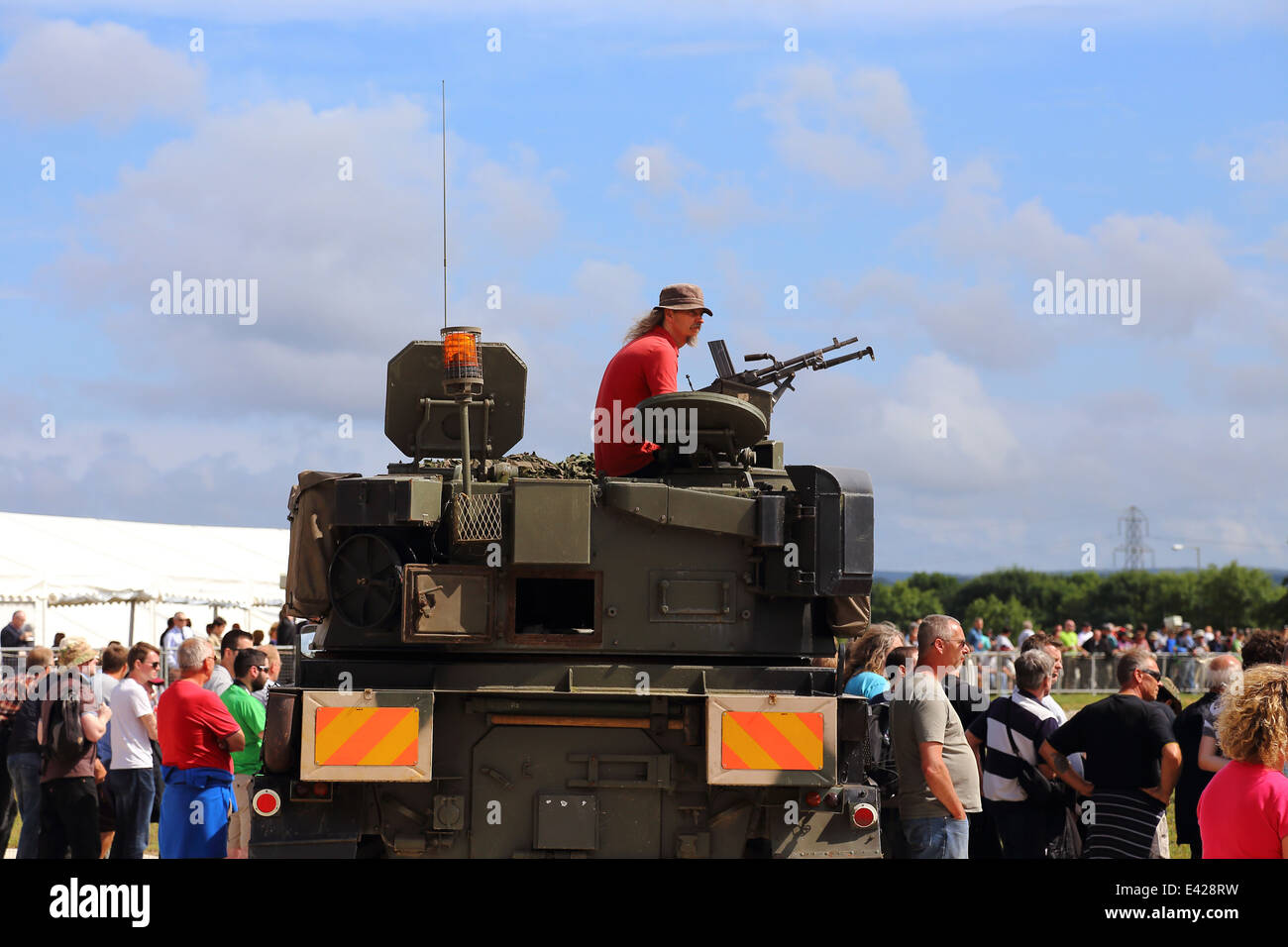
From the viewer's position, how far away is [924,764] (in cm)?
802

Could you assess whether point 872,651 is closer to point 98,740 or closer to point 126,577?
point 98,740

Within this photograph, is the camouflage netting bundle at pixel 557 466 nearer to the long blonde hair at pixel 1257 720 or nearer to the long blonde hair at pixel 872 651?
the long blonde hair at pixel 872 651

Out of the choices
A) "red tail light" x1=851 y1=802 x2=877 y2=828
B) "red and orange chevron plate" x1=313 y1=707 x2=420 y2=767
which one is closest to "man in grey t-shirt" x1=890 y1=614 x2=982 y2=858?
"red tail light" x1=851 y1=802 x2=877 y2=828

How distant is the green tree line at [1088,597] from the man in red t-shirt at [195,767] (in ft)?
264

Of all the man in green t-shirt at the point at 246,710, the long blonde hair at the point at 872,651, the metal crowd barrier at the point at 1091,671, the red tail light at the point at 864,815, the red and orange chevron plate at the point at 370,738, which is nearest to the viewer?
the red and orange chevron plate at the point at 370,738

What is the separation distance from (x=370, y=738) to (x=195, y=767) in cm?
276

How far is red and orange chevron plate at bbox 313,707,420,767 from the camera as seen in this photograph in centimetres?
705

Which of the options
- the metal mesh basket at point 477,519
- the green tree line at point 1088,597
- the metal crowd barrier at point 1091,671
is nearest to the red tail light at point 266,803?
the metal mesh basket at point 477,519

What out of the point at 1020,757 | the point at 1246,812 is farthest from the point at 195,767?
the point at 1246,812

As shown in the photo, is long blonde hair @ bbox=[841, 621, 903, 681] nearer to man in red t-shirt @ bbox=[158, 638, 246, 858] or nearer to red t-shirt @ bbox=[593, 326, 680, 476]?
red t-shirt @ bbox=[593, 326, 680, 476]

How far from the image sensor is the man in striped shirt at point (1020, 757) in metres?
8.79

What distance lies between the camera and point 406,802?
732 cm
